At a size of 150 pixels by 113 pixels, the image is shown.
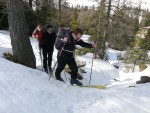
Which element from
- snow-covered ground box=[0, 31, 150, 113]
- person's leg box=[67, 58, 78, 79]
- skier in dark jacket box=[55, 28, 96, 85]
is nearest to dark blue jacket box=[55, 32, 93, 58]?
skier in dark jacket box=[55, 28, 96, 85]

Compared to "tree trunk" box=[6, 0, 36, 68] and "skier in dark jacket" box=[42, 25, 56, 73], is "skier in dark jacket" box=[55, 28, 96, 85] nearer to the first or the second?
"skier in dark jacket" box=[42, 25, 56, 73]

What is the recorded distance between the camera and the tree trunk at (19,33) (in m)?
9.43

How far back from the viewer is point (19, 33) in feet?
31.5

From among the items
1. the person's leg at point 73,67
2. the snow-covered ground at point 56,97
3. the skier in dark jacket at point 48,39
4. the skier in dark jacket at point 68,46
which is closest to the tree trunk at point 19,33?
the skier in dark jacket at point 48,39

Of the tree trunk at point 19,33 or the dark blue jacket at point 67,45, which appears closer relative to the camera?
the dark blue jacket at point 67,45

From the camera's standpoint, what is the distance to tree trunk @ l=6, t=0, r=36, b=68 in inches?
371

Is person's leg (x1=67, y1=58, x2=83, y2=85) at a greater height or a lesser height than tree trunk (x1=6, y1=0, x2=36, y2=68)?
lesser

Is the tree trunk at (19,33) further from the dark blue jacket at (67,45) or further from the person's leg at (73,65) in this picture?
the person's leg at (73,65)

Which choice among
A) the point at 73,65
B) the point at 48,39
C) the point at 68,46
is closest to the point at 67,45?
the point at 68,46

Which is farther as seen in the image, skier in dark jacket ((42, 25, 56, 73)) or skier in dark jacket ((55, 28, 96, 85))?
skier in dark jacket ((42, 25, 56, 73))

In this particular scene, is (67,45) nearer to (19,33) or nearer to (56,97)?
(56,97)

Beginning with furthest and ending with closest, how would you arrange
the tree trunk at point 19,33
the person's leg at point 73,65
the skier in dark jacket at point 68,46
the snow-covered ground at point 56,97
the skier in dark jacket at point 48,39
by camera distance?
1. the skier in dark jacket at point 48,39
2. the tree trunk at point 19,33
3. the person's leg at point 73,65
4. the skier in dark jacket at point 68,46
5. the snow-covered ground at point 56,97

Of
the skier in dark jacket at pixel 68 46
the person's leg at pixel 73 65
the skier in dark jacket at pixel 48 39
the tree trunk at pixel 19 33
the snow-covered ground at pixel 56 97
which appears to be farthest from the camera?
the skier in dark jacket at pixel 48 39

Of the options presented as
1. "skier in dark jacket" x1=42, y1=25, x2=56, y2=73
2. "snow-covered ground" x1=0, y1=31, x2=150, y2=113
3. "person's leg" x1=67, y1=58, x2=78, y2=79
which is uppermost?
"skier in dark jacket" x1=42, y1=25, x2=56, y2=73
